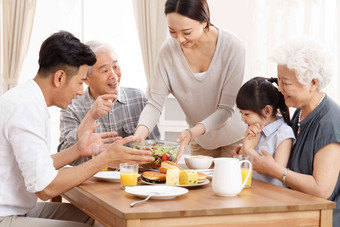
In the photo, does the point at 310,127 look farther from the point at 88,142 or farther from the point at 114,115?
the point at 114,115

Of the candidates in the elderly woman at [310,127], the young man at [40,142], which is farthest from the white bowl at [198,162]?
the young man at [40,142]

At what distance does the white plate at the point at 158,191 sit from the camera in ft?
5.89

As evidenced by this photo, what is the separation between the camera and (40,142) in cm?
191

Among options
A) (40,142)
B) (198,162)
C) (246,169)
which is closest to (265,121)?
(198,162)

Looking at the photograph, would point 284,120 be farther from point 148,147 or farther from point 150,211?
point 150,211

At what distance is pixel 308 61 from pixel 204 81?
81cm

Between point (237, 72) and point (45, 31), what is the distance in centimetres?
328

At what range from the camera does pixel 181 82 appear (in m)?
2.97

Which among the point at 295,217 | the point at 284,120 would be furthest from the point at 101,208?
the point at 284,120

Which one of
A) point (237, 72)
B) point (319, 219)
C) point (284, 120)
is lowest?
point (319, 219)

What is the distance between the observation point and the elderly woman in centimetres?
207

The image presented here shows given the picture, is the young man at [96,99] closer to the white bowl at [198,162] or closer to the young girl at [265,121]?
the white bowl at [198,162]

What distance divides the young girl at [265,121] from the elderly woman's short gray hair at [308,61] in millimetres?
301

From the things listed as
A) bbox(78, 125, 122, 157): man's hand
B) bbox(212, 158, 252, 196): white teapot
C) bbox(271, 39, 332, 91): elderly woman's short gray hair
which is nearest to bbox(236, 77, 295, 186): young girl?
bbox(271, 39, 332, 91): elderly woman's short gray hair
